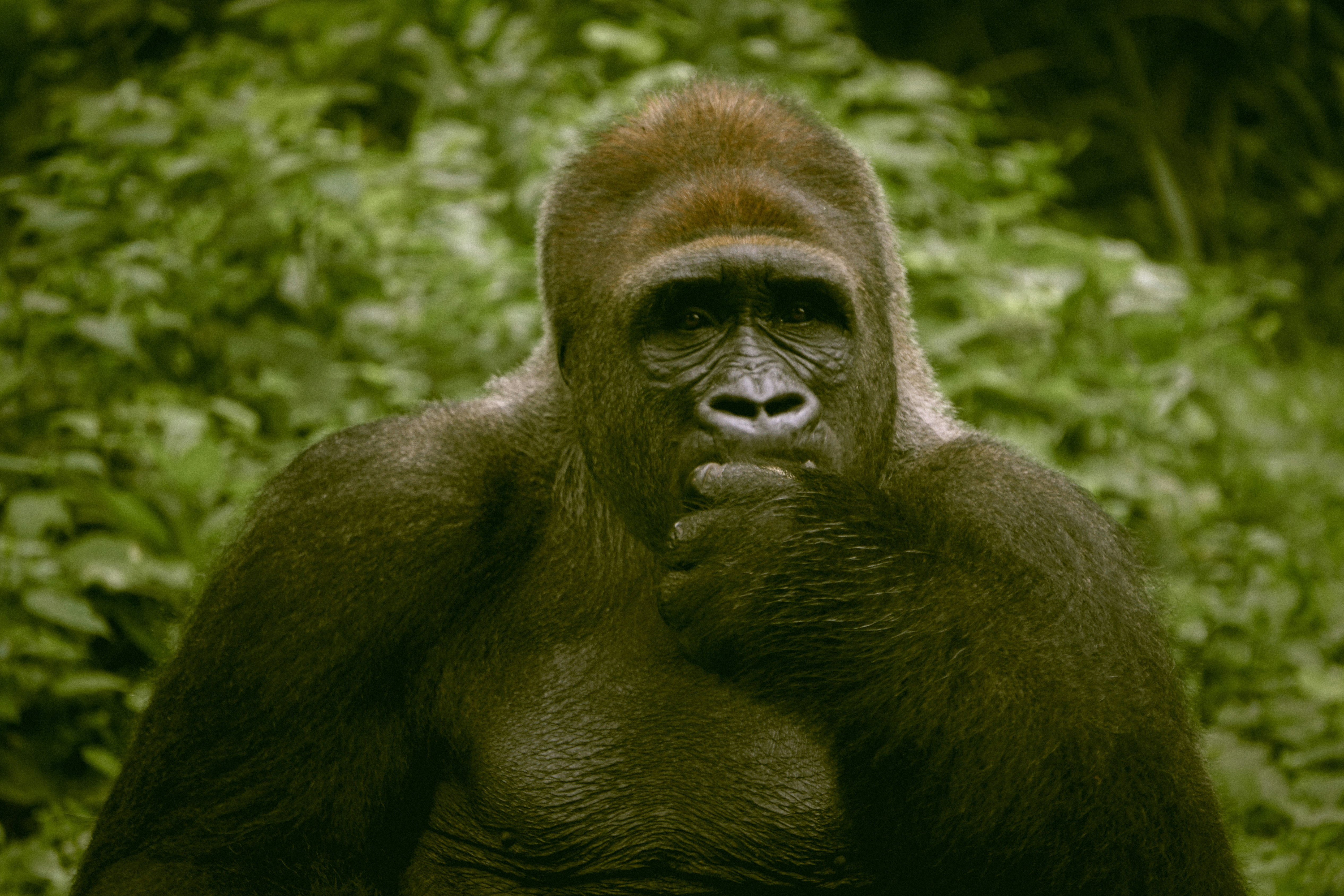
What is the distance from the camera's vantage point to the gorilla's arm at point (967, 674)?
253cm

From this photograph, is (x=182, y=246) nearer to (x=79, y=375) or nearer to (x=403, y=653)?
(x=79, y=375)

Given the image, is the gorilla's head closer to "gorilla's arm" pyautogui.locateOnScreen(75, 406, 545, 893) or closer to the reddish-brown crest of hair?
the reddish-brown crest of hair

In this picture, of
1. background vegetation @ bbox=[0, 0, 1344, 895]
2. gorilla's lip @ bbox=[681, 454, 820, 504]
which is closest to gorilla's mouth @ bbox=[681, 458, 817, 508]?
gorilla's lip @ bbox=[681, 454, 820, 504]

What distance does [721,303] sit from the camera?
2.98m

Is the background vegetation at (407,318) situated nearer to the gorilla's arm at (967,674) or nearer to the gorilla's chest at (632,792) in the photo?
the gorilla's arm at (967,674)

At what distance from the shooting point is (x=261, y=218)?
572 cm

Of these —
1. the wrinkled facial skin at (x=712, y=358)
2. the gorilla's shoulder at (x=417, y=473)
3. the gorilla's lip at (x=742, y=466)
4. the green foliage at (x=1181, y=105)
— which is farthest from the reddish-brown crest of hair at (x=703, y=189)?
the green foliage at (x=1181, y=105)

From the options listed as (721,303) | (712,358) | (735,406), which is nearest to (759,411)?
(735,406)

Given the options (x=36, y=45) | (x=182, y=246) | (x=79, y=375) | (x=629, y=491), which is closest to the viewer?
(x=629, y=491)

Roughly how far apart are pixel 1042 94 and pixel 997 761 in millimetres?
9827

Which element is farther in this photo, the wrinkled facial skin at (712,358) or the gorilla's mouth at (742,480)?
the wrinkled facial skin at (712,358)

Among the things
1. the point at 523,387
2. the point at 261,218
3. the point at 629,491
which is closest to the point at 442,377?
the point at 261,218

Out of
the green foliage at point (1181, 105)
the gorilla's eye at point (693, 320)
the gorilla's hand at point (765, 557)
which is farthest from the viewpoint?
the green foliage at point (1181, 105)

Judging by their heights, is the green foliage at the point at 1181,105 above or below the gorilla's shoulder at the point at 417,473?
above
